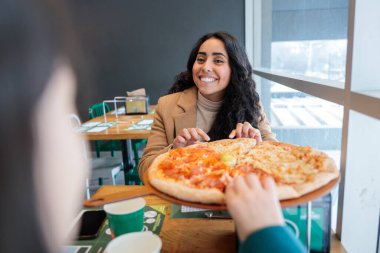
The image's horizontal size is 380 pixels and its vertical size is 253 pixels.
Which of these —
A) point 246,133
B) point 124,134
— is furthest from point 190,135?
point 124,134

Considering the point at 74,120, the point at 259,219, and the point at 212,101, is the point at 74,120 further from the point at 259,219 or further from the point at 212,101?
the point at 259,219

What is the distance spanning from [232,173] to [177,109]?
90 centimetres

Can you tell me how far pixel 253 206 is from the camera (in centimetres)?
57

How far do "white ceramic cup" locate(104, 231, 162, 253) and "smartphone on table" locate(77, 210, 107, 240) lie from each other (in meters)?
0.31

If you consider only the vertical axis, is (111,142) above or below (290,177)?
below

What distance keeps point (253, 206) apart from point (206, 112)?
45.8 inches

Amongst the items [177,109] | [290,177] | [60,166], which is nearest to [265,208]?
[290,177]

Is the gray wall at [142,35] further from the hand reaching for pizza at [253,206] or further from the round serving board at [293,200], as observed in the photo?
the hand reaching for pizza at [253,206]

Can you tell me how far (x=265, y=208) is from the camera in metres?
0.56

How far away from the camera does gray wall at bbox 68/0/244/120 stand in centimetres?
427

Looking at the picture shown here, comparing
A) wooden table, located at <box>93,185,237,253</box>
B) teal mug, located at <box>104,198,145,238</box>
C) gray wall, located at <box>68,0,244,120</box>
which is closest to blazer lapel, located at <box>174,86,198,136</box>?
wooden table, located at <box>93,185,237,253</box>

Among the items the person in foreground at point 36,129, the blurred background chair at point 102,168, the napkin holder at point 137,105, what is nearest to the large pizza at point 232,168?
the blurred background chair at point 102,168

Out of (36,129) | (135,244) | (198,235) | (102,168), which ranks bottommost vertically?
(102,168)

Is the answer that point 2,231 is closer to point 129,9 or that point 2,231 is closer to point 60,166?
point 60,166
